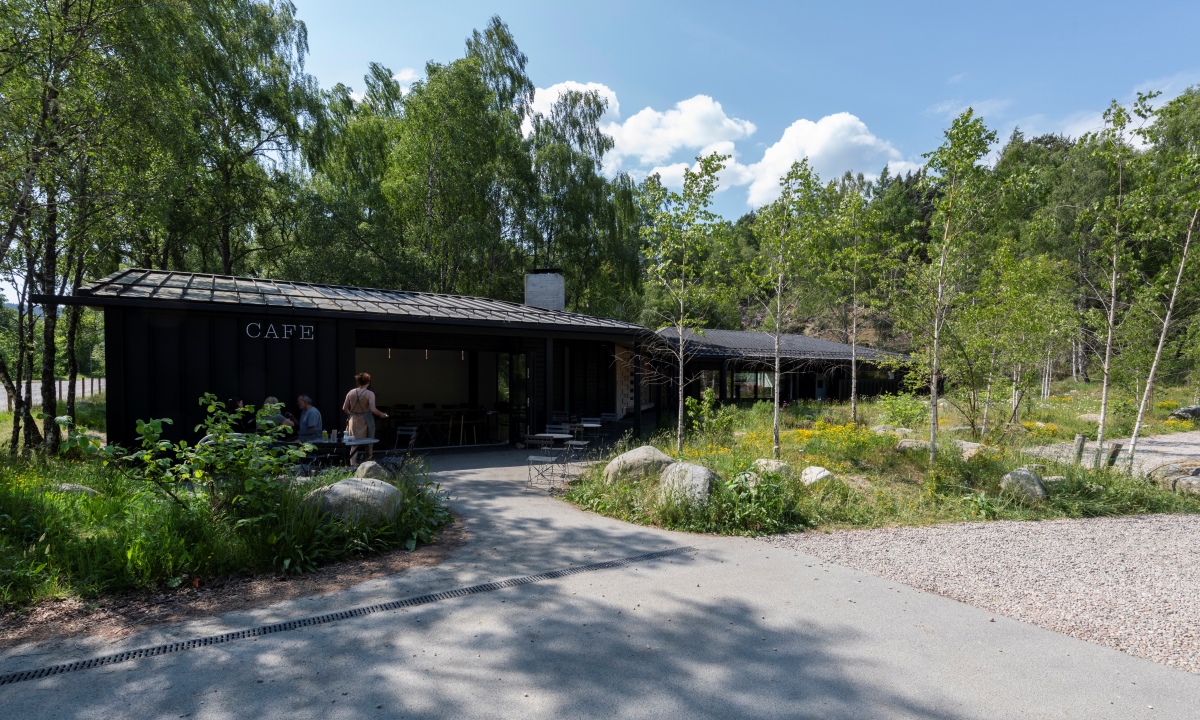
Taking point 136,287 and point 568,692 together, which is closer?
point 568,692

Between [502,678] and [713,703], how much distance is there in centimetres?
109

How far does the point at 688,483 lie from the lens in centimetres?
633

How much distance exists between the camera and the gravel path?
12.3 ft

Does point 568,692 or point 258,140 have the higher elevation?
point 258,140

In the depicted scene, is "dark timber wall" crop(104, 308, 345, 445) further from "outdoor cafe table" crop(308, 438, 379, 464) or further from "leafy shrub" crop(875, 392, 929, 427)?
"leafy shrub" crop(875, 392, 929, 427)

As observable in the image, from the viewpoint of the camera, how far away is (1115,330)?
9141 millimetres

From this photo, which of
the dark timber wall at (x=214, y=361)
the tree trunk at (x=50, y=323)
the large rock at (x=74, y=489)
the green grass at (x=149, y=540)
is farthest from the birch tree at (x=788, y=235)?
the tree trunk at (x=50, y=323)

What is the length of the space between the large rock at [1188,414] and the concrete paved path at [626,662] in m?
20.5

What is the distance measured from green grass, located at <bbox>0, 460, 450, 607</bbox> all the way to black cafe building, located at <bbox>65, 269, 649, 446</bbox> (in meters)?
2.22

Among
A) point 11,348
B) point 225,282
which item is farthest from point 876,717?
point 11,348

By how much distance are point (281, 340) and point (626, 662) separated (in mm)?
7536

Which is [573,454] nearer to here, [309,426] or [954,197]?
[309,426]

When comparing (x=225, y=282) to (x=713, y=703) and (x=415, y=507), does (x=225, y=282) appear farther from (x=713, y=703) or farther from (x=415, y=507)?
(x=713, y=703)

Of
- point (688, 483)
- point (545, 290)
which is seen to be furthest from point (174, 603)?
point (545, 290)
